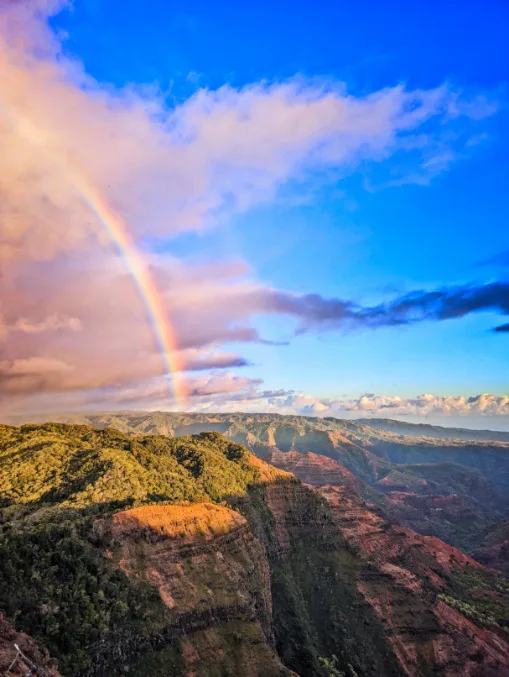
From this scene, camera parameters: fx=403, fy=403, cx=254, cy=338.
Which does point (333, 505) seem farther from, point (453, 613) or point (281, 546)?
point (453, 613)

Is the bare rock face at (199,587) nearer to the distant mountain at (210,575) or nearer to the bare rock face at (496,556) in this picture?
the distant mountain at (210,575)

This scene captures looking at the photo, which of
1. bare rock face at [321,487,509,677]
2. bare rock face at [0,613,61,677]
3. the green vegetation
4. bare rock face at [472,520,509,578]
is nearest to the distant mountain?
the green vegetation

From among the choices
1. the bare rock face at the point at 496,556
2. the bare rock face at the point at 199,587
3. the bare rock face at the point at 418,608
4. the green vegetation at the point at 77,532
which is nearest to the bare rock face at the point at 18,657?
the green vegetation at the point at 77,532

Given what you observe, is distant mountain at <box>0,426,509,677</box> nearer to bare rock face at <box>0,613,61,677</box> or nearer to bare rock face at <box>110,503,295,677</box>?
bare rock face at <box>110,503,295,677</box>

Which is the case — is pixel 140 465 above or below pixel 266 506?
above

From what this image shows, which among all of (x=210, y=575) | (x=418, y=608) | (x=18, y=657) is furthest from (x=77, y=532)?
(x=418, y=608)

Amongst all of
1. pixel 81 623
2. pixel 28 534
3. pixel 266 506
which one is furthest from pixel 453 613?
pixel 28 534
